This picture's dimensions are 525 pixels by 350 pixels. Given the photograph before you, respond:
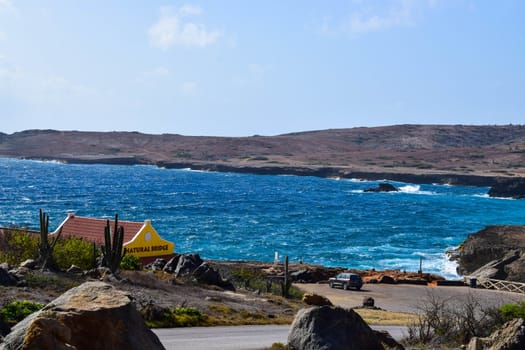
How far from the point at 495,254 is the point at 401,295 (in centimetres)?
1872

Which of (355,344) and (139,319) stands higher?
(139,319)

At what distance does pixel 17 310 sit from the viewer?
19.2 metres

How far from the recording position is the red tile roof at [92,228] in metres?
41.4

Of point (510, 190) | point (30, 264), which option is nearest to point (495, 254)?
point (30, 264)

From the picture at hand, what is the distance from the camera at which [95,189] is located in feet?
473

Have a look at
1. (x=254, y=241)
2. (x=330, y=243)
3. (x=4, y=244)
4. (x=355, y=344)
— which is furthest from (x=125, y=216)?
(x=355, y=344)

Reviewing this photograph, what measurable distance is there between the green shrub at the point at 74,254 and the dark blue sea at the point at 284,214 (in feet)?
110

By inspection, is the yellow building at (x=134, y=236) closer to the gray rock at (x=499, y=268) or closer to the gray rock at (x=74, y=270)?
the gray rock at (x=74, y=270)

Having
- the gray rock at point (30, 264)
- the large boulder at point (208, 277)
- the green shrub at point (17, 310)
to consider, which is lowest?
the large boulder at point (208, 277)

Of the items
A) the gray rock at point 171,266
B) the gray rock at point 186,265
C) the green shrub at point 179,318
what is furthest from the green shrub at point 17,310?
the gray rock at point 171,266

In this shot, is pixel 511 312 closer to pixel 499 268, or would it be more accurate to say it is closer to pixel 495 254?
pixel 499 268

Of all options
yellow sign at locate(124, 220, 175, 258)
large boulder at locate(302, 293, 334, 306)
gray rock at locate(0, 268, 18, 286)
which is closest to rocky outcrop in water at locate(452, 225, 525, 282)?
yellow sign at locate(124, 220, 175, 258)

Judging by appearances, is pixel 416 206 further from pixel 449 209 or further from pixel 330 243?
pixel 330 243

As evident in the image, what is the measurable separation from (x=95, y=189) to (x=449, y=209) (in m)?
69.8
